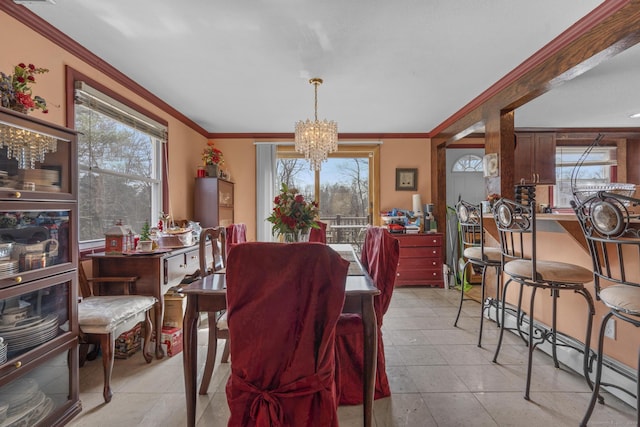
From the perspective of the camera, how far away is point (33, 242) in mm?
1569

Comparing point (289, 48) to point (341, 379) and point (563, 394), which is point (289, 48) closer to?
point (341, 379)

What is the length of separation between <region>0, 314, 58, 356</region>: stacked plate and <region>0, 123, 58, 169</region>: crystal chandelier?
0.78 meters

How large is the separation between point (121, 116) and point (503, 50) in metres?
3.37

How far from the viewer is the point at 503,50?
7.94ft

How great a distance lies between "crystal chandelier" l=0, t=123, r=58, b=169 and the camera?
1.46 metres

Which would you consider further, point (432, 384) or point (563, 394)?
point (432, 384)

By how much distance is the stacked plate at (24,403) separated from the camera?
1.40 metres

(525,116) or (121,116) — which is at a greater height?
(525,116)

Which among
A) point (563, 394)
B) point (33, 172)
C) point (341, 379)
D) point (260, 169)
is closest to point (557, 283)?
point (563, 394)

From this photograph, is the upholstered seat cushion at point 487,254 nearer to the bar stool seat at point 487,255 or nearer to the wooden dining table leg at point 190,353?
the bar stool seat at point 487,255

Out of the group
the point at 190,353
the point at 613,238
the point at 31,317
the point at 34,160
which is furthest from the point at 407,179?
→ the point at 31,317

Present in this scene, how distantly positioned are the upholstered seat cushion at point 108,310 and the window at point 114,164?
0.73 metres

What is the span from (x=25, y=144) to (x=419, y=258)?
4.28 m

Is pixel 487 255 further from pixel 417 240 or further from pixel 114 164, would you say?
pixel 114 164
